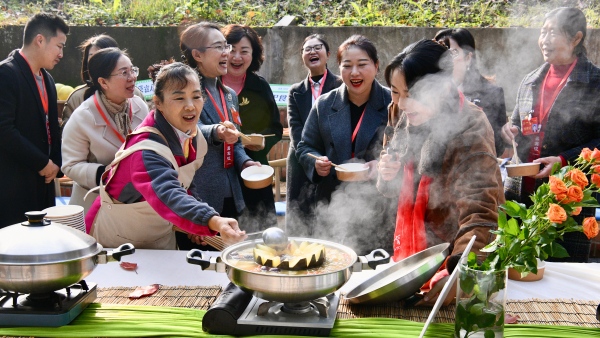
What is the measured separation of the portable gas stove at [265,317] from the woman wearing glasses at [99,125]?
1.82 m

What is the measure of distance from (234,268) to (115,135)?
2069 mm

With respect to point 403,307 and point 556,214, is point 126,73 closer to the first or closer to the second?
point 403,307

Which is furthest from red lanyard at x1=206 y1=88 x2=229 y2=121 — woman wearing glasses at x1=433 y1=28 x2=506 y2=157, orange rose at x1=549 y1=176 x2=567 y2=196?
Answer: orange rose at x1=549 y1=176 x2=567 y2=196

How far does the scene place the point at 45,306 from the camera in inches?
69.7

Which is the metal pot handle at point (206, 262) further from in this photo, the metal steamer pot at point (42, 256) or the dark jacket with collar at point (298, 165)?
the dark jacket with collar at point (298, 165)

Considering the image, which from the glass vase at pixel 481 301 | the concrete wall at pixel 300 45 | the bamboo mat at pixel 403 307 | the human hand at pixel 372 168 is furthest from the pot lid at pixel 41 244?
the concrete wall at pixel 300 45

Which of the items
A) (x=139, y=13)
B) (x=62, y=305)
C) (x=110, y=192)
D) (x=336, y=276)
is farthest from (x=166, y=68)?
(x=139, y=13)

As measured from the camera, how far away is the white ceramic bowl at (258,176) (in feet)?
10.0

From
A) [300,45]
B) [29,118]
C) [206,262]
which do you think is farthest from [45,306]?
[300,45]

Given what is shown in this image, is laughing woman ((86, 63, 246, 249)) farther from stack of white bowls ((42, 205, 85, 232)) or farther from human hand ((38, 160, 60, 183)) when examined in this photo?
human hand ((38, 160, 60, 183))

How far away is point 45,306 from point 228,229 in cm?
64

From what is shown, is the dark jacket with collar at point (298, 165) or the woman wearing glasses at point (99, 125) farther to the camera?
the dark jacket with collar at point (298, 165)

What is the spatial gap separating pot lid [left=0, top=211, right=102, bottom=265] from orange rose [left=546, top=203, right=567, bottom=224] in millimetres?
1356

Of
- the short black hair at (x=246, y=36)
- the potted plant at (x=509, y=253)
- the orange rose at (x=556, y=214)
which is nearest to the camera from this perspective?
the orange rose at (x=556, y=214)
